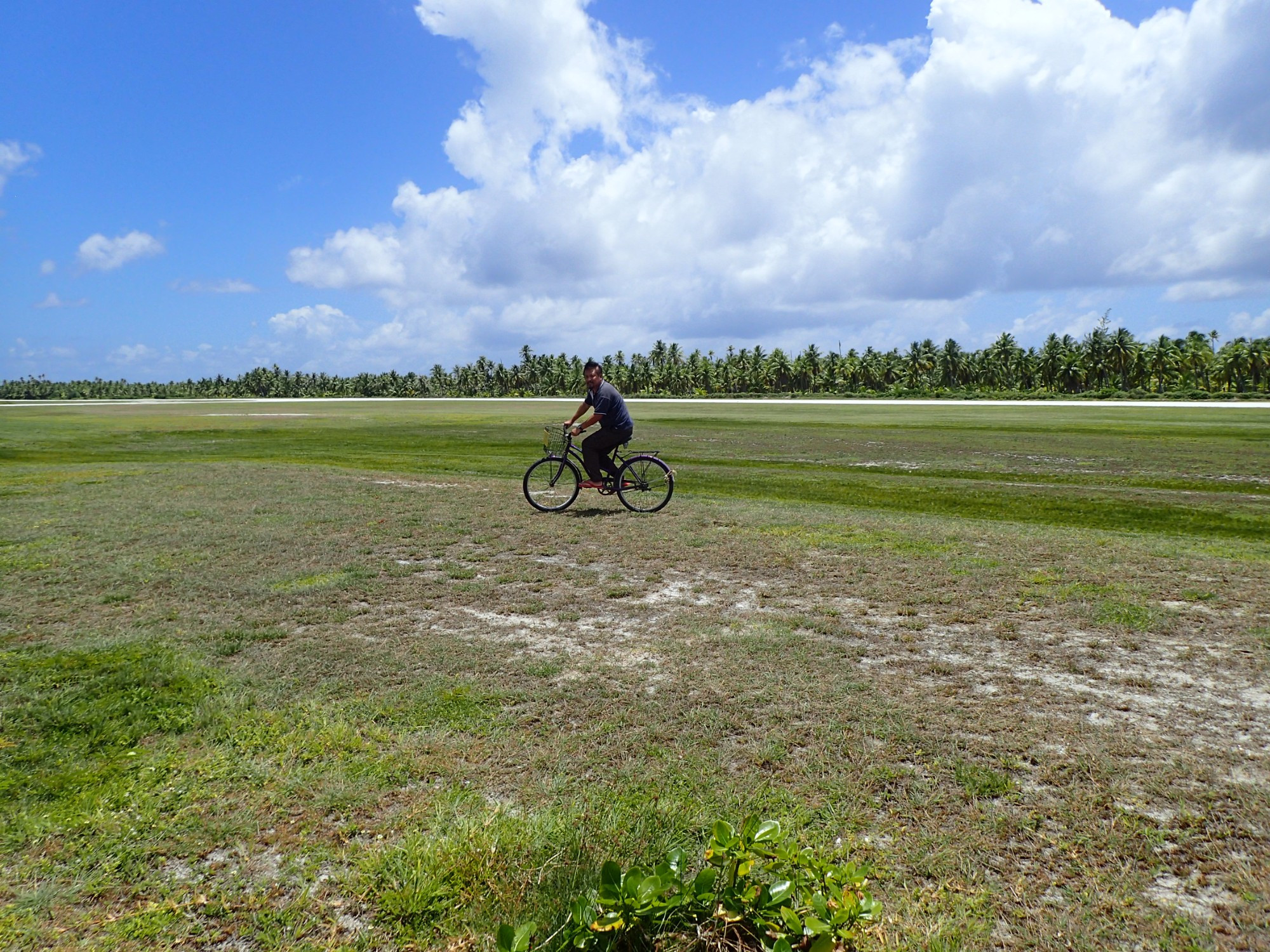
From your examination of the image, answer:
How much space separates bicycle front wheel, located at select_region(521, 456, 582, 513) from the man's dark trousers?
0.35 meters

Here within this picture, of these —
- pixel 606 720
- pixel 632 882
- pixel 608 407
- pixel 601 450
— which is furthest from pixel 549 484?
pixel 632 882

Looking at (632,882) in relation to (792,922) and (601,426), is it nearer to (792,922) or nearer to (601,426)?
(792,922)

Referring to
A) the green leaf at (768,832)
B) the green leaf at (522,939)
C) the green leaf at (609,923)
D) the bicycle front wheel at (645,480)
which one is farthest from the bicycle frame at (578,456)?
the green leaf at (522,939)

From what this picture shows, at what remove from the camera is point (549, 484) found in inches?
591

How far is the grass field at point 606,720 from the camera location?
3.68 m

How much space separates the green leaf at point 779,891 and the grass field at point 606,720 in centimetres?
66

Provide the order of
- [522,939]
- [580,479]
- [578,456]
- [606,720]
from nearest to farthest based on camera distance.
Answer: [522,939] → [606,720] → [580,479] → [578,456]

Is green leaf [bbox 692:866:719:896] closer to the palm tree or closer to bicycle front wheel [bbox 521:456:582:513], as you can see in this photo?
bicycle front wheel [bbox 521:456:582:513]

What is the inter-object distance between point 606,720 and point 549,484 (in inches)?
381

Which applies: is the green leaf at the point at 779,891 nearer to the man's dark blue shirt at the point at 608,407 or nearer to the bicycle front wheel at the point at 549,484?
the man's dark blue shirt at the point at 608,407

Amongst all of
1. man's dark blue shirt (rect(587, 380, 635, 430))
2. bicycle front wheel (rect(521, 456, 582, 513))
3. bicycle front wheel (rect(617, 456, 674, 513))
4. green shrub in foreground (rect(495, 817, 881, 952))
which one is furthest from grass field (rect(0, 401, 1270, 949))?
man's dark blue shirt (rect(587, 380, 635, 430))

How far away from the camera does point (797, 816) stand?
4250 millimetres

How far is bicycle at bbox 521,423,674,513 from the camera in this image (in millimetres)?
14875

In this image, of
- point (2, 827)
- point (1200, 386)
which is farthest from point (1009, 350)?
point (2, 827)
